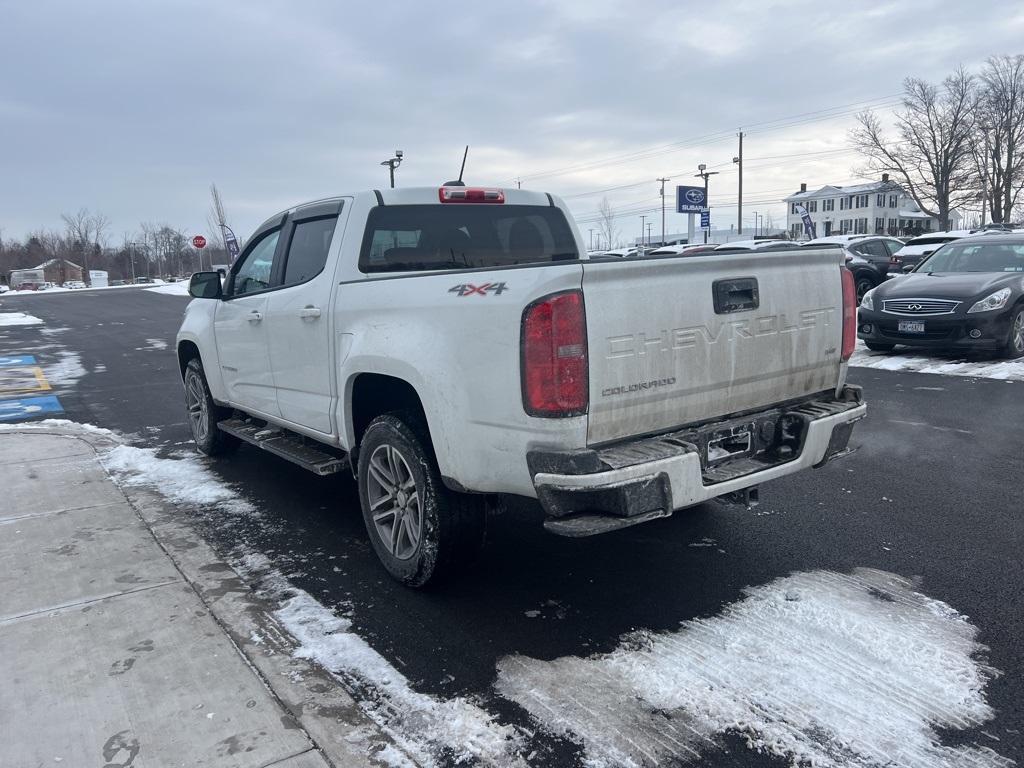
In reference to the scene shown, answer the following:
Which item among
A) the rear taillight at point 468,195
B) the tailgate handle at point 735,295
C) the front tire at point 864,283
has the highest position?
the rear taillight at point 468,195

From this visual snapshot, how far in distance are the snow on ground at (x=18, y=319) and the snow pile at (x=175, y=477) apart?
66.1ft

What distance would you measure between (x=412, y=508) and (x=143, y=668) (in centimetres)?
131

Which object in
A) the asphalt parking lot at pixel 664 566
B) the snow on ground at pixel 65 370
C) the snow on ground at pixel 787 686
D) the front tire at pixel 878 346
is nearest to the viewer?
the snow on ground at pixel 787 686

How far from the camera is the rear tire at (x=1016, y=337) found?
9.91 m

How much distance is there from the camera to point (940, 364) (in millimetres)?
10258

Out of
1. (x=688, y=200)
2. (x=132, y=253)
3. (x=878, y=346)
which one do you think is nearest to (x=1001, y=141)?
(x=688, y=200)

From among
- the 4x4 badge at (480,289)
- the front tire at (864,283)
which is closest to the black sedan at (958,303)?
the front tire at (864,283)

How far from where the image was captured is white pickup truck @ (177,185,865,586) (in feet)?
9.73

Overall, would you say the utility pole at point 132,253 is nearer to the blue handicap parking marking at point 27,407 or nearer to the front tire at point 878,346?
the blue handicap parking marking at point 27,407

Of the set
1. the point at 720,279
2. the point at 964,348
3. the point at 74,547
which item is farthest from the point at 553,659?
the point at 964,348

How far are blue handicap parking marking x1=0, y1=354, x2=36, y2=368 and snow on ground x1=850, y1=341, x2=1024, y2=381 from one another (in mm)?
13894

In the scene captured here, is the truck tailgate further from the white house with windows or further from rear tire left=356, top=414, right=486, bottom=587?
the white house with windows

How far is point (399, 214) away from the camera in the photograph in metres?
4.49

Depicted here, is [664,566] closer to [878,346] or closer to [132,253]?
[878,346]
